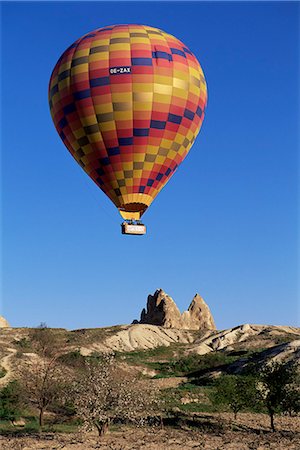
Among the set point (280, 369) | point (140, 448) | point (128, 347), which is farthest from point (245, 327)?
point (140, 448)

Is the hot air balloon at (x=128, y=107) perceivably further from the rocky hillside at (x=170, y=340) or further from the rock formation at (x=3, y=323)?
the rock formation at (x=3, y=323)

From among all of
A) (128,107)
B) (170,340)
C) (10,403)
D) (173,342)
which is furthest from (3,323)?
(128,107)

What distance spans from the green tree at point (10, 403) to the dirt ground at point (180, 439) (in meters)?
11.5

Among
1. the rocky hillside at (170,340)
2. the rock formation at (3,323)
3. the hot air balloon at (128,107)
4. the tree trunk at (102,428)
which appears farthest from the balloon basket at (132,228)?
the rock formation at (3,323)

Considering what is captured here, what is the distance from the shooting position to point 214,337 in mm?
111562

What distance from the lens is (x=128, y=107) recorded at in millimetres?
42500

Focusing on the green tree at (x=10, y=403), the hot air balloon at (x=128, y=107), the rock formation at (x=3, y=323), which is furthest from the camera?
the rock formation at (x=3, y=323)

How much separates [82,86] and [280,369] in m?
25.6

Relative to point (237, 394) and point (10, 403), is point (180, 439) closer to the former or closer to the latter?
point (237, 394)

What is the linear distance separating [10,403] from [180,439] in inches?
847

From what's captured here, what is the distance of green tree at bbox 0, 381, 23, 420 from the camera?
49041 millimetres

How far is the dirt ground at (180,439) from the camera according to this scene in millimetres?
33281

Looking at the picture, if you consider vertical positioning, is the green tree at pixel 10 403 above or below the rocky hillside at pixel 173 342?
below

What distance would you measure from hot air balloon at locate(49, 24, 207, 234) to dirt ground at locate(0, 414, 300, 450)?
1457 centimetres
